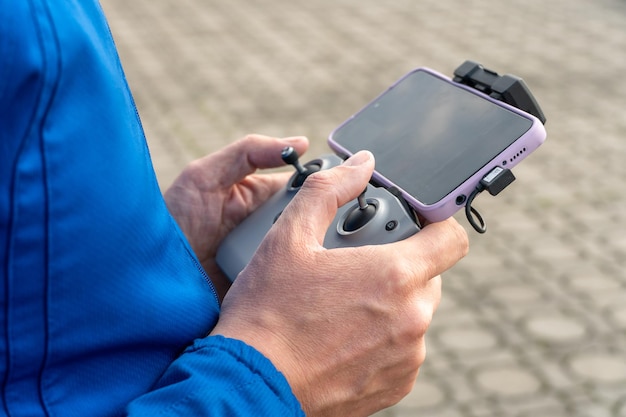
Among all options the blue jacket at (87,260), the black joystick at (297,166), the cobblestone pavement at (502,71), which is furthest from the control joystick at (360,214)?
the cobblestone pavement at (502,71)

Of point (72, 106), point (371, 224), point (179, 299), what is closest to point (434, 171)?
point (371, 224)

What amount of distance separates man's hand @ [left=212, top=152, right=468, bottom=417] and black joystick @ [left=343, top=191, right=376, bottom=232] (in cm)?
8

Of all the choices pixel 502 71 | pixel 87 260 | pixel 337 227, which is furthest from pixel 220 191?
pixel 502 71

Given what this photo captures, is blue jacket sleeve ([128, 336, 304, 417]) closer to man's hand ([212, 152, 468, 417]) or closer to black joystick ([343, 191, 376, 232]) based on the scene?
man's hand ([212, 152, 468, 417])

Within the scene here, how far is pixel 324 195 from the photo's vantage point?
101 centimetres

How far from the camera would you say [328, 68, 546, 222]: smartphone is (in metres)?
1.12

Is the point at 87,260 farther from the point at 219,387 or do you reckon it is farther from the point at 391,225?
the point at 391,225

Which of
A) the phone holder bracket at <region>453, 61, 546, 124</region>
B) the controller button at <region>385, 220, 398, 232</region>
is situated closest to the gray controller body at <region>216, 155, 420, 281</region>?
the controller button at <region>385, 220, 398, 232</region>

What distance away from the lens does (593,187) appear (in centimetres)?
359

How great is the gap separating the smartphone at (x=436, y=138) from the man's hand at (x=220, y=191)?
141 millimetres

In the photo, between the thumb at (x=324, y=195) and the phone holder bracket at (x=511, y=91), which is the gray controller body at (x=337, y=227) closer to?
the thumb at (x=324, y=195)

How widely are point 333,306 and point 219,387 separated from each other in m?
0.20

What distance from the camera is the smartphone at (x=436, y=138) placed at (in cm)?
112

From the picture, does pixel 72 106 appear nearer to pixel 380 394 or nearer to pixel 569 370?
pixel 380 394
